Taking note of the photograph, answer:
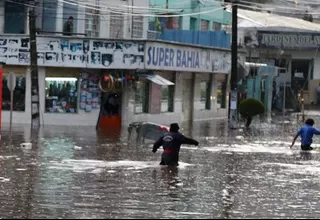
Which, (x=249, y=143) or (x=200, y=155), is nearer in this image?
(x=200, y=155)

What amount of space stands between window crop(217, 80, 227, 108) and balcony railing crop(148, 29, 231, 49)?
2.51 m

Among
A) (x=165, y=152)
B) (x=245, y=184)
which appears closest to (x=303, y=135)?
(x=165, y=152)

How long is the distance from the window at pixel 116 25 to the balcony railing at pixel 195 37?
2450 millimetres

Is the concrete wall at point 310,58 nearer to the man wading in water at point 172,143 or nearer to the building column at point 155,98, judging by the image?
the building column at point 155,98

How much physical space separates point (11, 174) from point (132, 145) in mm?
10116

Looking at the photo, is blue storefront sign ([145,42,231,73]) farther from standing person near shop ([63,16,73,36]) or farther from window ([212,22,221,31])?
window ([212,22,221,31])

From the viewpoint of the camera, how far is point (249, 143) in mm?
33188

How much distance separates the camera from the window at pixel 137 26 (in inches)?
1885

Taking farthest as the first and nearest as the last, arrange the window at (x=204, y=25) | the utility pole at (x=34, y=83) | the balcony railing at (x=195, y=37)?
the window at (x=204, y=25) < the balcony railing at (x=195, y=37) < the utility pole at (x=34, y=83)

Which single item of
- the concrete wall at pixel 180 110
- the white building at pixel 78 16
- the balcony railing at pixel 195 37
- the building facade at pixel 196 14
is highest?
the building facade at pixel 196 14

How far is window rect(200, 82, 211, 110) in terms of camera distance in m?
53.6

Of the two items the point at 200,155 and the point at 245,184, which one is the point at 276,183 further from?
the point at 200,155

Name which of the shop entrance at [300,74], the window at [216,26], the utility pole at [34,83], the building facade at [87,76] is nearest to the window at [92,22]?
the building facade at [87,76]

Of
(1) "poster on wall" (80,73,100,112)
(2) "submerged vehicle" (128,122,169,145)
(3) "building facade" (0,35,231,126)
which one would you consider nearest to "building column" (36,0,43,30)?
(3) "building facade" (0,35,231,126)
